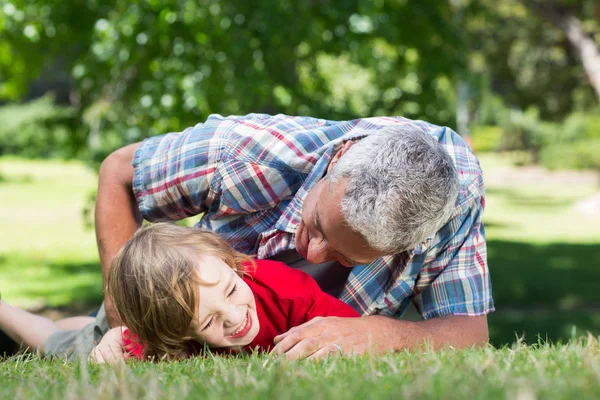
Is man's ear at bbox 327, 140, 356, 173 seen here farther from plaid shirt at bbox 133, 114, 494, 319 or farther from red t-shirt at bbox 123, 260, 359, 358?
red t-shirt at bbox 123, 260, 359, 358

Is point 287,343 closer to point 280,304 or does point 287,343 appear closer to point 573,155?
point 280,304

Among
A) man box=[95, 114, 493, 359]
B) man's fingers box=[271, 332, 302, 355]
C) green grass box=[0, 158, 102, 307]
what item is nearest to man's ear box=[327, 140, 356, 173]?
man box=[95, 114, 493, 359]

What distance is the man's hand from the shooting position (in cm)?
268

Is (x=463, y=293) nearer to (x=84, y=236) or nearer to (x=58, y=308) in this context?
(x=58, y=308)

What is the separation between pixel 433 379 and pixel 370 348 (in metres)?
0.88

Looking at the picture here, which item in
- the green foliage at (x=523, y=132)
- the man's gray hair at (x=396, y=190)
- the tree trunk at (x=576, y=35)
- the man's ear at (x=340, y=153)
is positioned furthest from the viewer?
the green foliage at (x=523, y=132)

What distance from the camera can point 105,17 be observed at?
7367 millimetres

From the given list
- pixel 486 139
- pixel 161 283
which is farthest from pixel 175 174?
pixel 486 139

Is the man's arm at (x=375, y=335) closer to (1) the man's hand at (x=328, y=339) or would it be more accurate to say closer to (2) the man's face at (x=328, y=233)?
(1) the man's hand at (x=328, y=339)

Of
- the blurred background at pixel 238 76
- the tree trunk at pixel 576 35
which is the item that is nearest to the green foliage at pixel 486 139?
the blurred background at pixel 238 76

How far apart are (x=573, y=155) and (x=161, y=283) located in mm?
29717

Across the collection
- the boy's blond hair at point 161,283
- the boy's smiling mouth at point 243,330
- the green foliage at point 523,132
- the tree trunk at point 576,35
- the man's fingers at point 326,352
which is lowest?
the green foliage at point 523,132

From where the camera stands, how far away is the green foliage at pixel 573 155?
29239 mm

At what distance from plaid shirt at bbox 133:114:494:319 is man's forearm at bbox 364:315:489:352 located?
78 millimetres
